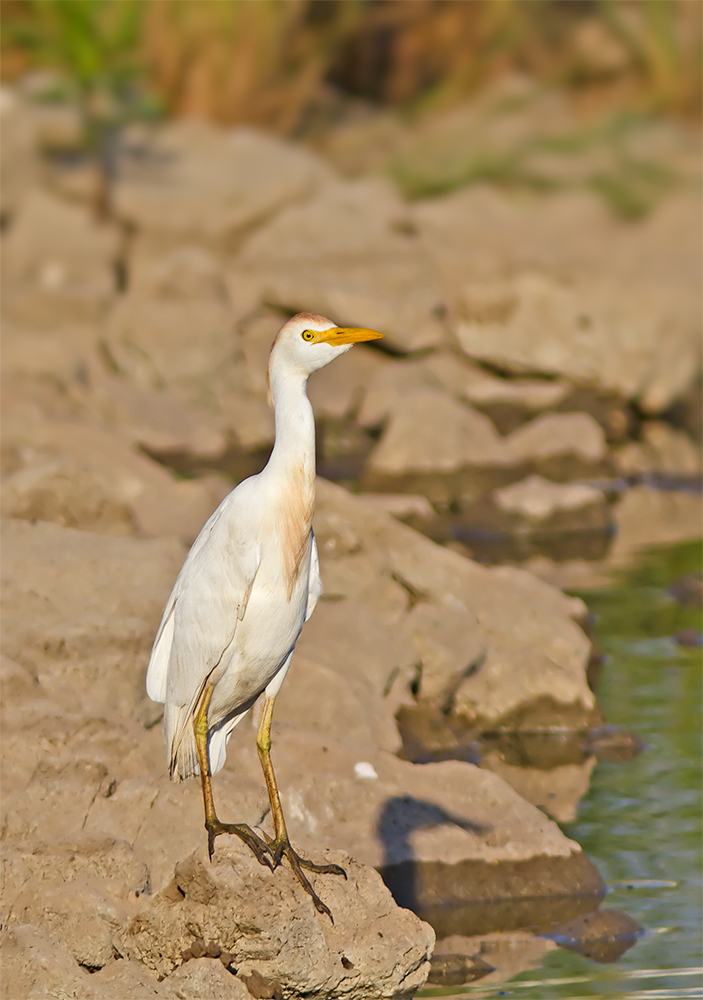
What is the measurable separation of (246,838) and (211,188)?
1839 centimetres

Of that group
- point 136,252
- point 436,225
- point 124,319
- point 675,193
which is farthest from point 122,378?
point 675,193

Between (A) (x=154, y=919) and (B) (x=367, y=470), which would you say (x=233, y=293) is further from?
(A) (x=154, y=919)

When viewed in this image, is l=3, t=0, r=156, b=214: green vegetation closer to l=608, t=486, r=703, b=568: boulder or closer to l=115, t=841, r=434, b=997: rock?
l=608, t=486, r=703, b=568: boulder

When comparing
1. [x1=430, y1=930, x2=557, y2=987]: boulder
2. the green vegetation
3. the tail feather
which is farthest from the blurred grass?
the tail feather

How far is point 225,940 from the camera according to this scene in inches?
214

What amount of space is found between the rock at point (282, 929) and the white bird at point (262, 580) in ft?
0.33

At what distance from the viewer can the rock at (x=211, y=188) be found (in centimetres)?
2278

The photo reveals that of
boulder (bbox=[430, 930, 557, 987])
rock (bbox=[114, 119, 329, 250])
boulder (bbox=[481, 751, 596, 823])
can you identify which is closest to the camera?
boulder (bbox=[430, 930, 557, 987])

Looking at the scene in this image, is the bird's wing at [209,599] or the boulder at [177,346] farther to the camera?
the boulder at [177,346]

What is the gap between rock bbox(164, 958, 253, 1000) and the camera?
5.34 meters

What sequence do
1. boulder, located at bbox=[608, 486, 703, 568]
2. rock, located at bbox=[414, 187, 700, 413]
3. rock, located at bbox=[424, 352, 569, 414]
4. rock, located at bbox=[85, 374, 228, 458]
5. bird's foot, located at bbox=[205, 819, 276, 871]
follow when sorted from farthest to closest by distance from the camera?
rock, located at bbox=[414, 187, 700, 413], rock, located at bbox=[424, 352, 569, 414], rock, located at bbox=[85, 374, 228, 458], boulder, located at bbox=[608, 486, 703, 568], bird's foot, located at bbox=[205, 819, 276, 871]

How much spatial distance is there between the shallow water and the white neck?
237cm

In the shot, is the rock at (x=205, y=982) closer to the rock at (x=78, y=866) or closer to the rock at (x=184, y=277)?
the rock at (x=78, y=866)

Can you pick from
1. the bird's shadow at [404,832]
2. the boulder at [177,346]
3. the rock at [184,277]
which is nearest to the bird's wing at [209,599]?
the bird's shadow at [404,832]
